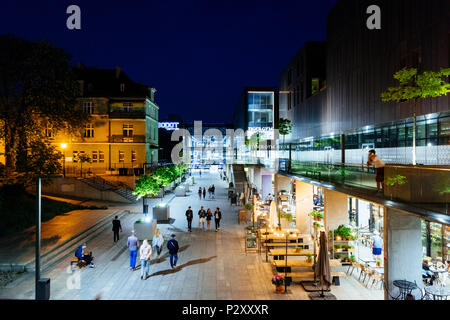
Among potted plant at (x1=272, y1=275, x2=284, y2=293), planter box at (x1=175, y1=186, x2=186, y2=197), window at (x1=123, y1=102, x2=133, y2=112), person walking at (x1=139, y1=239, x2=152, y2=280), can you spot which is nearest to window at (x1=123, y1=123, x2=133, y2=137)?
window at (x1=123, y1=102, x2=133, y2=112)

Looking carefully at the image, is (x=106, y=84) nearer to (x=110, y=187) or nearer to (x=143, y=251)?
(x=110, y=187)

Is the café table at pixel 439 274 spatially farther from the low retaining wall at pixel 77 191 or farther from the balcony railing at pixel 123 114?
the balcony railing at pixel 123 114

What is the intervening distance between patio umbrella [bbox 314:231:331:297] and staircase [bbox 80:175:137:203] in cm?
2443

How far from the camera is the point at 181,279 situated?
11812 millimetres

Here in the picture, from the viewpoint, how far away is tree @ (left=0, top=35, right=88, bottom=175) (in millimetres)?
21250

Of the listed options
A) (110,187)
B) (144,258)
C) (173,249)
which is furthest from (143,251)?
(110,187)

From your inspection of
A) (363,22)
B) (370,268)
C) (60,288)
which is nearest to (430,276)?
(370,268)

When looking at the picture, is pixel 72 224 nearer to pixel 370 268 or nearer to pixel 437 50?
pixel 370 268

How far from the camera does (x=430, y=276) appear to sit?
→ 11289 mm

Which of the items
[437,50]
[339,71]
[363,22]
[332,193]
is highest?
[363,22]

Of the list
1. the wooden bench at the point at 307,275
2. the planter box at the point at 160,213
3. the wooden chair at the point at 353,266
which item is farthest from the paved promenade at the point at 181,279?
the planter box at the point at 160,213

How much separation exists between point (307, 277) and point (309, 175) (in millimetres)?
6584

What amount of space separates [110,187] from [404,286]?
29293mm
